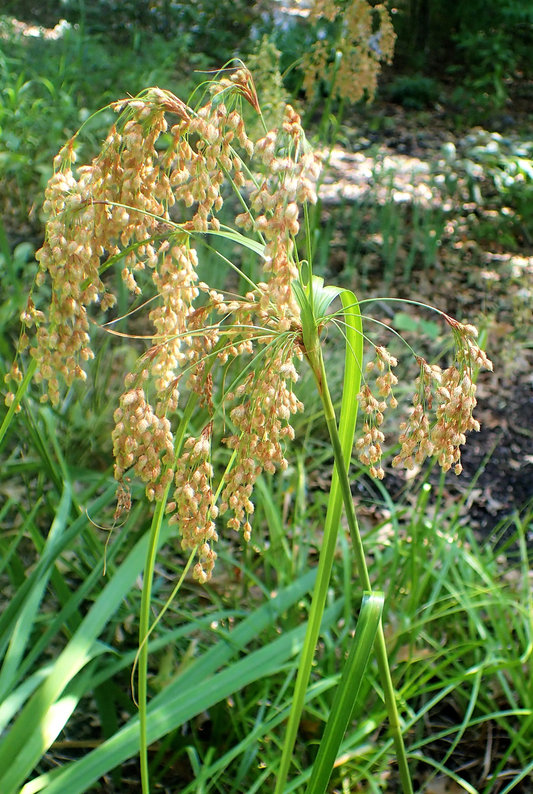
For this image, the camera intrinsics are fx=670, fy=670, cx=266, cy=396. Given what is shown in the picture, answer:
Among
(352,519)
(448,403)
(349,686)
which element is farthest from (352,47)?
(349,686)

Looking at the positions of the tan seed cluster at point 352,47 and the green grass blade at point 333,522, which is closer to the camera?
the green grass blade at point 333,522

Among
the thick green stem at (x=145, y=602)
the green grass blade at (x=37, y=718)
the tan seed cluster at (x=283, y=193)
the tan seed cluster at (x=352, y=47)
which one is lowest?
the green grass blade at (x=37, y=718)

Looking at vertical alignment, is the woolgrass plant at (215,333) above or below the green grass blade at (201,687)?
above

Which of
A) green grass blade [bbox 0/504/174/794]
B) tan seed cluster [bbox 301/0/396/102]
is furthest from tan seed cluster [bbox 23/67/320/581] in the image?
tan seed cluster [bbox 301/0/396/102]

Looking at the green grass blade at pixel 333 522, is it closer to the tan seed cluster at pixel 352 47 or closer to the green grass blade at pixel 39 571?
the green grass blade at pixel 39 571

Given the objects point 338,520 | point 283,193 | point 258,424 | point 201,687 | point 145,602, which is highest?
point 283,193

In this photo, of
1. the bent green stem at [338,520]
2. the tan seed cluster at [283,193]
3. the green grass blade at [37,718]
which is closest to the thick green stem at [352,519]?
the bent green stem at [338,520]

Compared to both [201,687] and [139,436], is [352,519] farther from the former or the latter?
[201,687]

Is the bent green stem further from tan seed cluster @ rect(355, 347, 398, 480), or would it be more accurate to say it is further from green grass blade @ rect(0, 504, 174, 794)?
green grass blade @ rect(0, 504, 174, 794)
